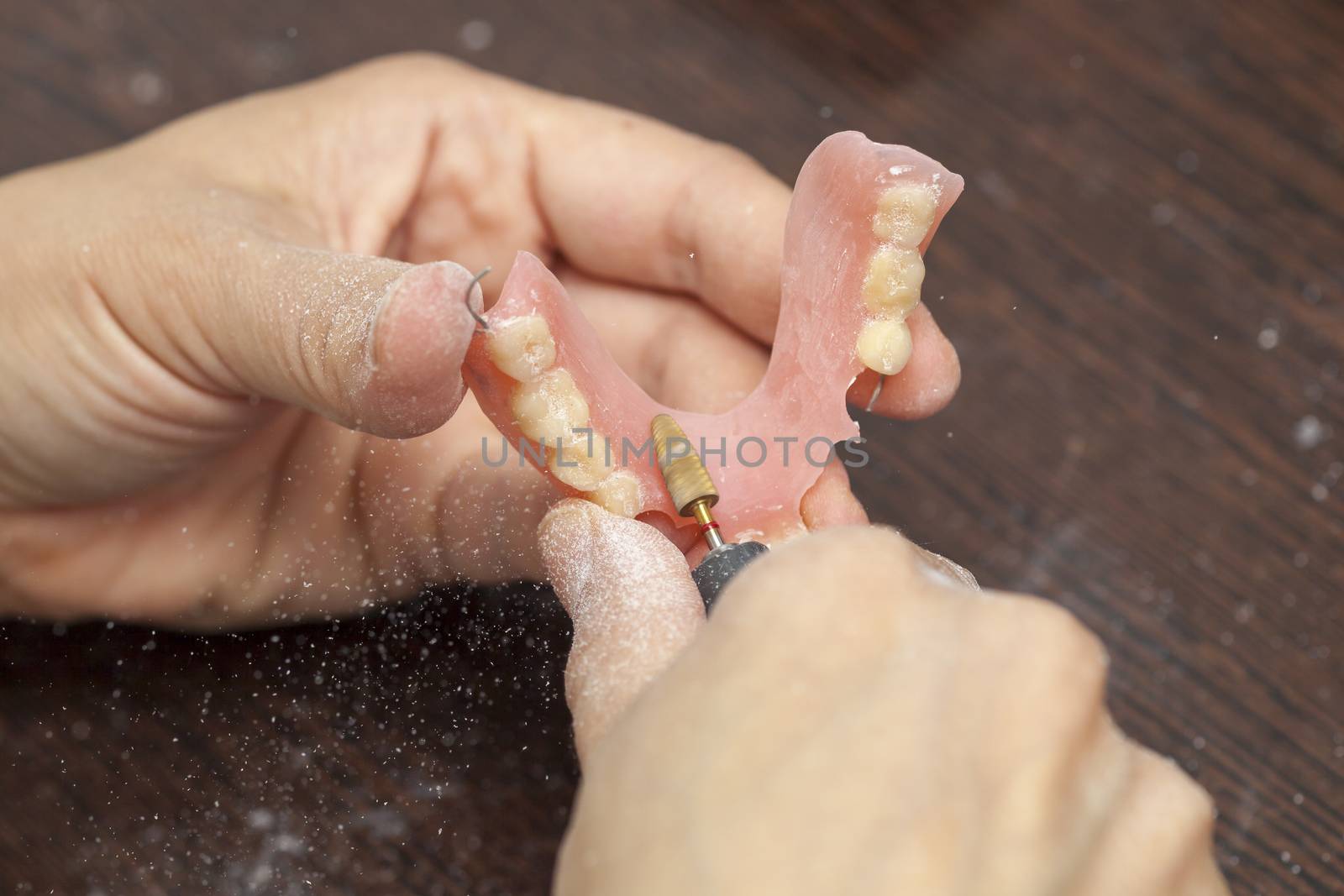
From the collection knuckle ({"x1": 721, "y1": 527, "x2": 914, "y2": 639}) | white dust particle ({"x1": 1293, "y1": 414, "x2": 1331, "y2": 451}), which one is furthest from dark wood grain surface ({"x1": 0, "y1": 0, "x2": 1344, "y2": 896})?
knuckle ({"x1": 721, "y1": 527, "x2": 914, "y2": 639})

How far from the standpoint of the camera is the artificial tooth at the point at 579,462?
35 cm

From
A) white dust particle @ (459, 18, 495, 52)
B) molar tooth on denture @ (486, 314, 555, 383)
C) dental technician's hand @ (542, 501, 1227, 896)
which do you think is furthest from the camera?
white dust particle @ (459, 18, 495, 52)

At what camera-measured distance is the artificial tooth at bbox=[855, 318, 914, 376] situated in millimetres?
378

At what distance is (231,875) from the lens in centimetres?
37

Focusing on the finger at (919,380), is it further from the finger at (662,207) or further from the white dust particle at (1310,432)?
the white dust particle at (1310,432)

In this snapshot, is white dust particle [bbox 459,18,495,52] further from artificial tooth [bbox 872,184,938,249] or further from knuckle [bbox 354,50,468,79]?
artificial tooth [bbox 872,184,938,249]

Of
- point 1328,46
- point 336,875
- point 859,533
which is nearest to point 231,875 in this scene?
point 336,875

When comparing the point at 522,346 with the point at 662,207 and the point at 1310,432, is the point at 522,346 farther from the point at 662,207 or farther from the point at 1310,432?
the point at 1310,432

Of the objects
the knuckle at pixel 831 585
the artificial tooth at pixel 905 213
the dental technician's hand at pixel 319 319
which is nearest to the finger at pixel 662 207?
the dental technician's hand at pixel 319 319

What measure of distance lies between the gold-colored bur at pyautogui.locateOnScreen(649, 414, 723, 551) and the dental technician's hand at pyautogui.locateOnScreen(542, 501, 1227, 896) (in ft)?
0.24

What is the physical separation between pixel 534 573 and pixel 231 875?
14 centimetres

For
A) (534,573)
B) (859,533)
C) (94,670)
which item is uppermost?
(859,533)

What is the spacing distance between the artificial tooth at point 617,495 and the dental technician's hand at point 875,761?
0.27ft

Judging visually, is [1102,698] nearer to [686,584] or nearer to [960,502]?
[686,584]
